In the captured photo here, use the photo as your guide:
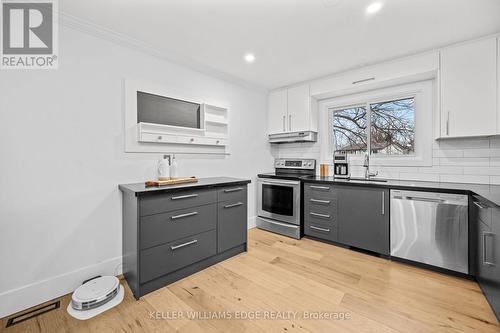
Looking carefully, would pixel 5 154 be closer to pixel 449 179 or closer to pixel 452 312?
pixel 452 312

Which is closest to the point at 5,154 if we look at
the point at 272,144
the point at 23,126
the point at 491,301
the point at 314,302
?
the point at 23,126

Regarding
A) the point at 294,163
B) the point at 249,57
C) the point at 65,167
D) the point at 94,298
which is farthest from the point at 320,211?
the point at 65,167

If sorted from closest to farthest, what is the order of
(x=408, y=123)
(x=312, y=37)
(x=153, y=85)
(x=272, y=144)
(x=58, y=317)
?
(x=58, y=317), (x=312, y=37), (x=153, y=85), (x=408, y=123), (x=272, y=144)

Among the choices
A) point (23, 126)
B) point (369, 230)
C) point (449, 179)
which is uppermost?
point (23, 126)

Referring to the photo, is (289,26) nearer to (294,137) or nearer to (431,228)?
(294,137)

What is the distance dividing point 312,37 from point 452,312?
8.68 feet

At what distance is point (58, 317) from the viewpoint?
Answer: 1.56 metres

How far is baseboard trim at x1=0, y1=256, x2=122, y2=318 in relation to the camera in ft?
5.24

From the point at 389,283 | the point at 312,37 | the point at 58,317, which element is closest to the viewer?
the point at 58,317

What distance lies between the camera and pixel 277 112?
3.74 metres

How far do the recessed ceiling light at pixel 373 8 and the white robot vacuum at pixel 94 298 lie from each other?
10.3 ft

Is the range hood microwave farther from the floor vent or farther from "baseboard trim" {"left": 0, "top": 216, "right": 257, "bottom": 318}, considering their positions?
the floor vent


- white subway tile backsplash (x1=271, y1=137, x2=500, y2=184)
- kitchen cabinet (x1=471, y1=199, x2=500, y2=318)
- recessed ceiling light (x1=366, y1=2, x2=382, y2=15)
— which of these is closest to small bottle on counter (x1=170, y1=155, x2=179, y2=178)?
recessed ceiling light (x1=366, y1=2, x2=382, y2=15)

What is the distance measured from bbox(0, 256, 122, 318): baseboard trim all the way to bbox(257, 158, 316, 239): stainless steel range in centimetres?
214
